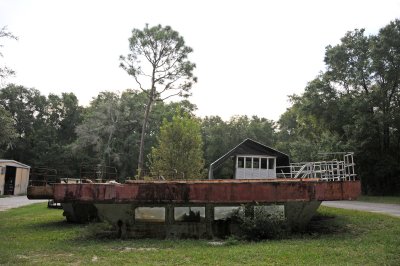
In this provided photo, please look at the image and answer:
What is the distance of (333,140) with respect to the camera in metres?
31.9

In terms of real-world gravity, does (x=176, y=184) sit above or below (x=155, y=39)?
below

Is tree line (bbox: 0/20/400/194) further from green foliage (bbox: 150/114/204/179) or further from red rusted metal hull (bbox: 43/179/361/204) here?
red rusted metal hull (bbox: 43/179/361/204)

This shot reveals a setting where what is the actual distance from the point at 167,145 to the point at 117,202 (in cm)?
1200

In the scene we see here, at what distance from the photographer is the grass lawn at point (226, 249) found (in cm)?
843

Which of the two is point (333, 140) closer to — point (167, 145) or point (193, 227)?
point (167, 145)

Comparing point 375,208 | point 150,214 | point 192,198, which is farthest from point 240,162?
point 375,208

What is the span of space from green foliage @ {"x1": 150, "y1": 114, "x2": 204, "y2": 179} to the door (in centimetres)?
2633

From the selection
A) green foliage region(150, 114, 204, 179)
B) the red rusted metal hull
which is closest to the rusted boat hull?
the red rusted metal hull

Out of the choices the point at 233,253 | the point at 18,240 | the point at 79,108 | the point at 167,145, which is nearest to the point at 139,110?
the point at 79,108

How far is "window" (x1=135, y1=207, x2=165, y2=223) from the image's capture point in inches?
464

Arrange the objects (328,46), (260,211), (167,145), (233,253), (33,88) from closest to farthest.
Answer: (233,253), (260,211), (167,145), (328,46), (33,88)

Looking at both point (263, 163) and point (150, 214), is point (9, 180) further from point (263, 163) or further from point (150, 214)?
point (150, 214)

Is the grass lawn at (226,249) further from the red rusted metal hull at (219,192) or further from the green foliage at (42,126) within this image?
the green foliage at (42,126)

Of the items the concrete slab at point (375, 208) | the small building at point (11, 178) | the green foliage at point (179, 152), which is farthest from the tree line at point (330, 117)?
the concrete slab at point (375, 208)
